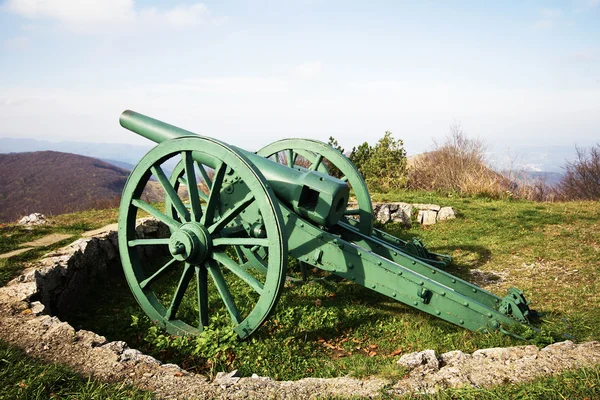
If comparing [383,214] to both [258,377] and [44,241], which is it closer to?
[44,241]

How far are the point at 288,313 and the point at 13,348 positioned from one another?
8.26ft

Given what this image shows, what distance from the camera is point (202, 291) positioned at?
4.21 meters

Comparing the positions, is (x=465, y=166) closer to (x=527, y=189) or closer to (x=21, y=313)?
(x=527, y=189)

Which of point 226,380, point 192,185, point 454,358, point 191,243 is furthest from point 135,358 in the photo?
point 454,358

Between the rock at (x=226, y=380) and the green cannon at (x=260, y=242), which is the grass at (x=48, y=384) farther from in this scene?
the green cannon at (x=260, y=242)

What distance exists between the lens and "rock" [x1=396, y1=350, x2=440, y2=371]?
10.8 feet

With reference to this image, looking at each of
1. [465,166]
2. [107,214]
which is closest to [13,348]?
[107,214]

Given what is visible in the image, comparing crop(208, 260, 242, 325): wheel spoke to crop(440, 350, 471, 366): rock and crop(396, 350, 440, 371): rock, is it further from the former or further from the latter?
crop(440, 350, 471, 366): rock

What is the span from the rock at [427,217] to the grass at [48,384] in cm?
750

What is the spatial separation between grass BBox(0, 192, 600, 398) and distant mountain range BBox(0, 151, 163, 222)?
25.6 metres

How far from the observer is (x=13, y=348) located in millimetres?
3439

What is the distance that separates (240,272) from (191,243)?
51cm

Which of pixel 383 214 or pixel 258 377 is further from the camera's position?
pixel 383 214

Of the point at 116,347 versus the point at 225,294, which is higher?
the point at 225,294
